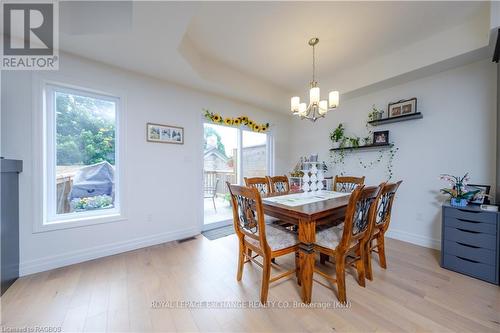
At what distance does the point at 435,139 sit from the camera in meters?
2.58

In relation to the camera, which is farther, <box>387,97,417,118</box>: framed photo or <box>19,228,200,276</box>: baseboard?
<box>387,97,417,118</box>: framed photo

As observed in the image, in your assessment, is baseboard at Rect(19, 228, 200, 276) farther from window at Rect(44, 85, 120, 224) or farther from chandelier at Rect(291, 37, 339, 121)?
chandelier at Rect(291, 37, 339, 121)

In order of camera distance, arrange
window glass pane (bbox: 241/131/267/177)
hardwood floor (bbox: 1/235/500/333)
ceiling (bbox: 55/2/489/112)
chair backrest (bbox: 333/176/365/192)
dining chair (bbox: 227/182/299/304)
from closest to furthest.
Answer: hardwood floor (bbox: 1/235/500/333) → dining chair (bbox: 227/182/299/304) → ceiling (bbox: 55/2/489/112) → chair backrest (bbox: 333/176/365/192) → window glass pane (bbox: 241/131/267/177)

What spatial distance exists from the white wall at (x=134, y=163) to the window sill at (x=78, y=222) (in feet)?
0.16

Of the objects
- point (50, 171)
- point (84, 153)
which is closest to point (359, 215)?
point (84, 153)

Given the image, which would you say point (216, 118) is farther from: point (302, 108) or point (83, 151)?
point (83, 151)

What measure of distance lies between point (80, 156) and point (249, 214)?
2.31 metres

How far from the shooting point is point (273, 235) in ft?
5.76

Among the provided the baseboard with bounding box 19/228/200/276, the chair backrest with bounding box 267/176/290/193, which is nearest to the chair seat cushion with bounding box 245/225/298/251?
the chair backrest with bounding box 267/176/290/193

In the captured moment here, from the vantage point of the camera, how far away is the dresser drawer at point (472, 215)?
5.94 ft

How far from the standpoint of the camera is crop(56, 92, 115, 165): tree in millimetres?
2254

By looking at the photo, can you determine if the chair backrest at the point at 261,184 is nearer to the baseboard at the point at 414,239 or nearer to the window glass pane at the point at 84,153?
the window glass pane at the point at 84,153

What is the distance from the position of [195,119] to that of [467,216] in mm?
3629

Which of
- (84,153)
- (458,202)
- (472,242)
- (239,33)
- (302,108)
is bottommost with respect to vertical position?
(472,242)
